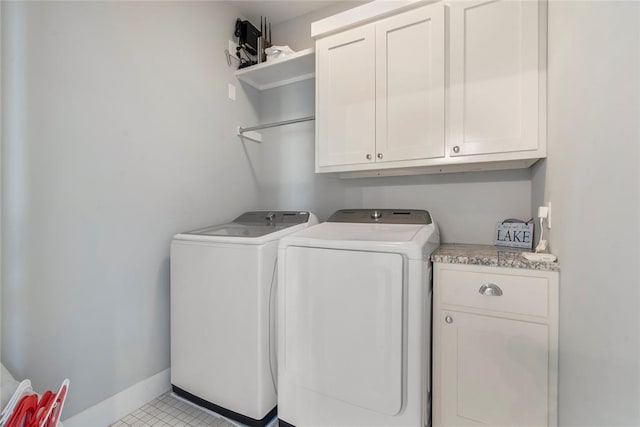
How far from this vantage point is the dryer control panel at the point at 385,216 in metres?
1.78

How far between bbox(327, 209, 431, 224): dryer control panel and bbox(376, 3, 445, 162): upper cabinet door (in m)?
0.37

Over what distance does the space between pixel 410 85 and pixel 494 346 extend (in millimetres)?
1401

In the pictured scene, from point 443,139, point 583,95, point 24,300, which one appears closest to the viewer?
point 583,95

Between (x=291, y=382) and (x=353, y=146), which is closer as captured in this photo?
(x=291, y=382)

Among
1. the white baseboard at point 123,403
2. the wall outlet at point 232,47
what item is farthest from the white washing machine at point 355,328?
the wall outlet at point 232,47

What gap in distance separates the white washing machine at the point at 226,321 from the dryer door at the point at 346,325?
0.42 feet

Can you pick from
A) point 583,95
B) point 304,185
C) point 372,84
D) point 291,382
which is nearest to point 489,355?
point 291,382

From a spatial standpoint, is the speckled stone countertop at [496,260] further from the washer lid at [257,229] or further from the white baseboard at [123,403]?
the white baseboard at [123,403]

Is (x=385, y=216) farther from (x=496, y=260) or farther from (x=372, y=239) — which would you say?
(x=496, y=260)

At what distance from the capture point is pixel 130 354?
1.60m

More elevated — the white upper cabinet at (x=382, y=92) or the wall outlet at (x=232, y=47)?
the wall outlet at (x=232, y=47)

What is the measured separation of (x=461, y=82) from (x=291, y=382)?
1783 mm

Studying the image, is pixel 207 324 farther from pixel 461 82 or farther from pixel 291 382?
pixel 461 82

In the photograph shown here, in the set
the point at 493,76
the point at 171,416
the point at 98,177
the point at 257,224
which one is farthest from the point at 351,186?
the point at 171,416
